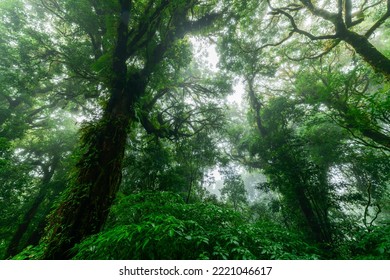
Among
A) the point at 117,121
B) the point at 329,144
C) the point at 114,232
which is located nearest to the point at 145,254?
the point at 114,232

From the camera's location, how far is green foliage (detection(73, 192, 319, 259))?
75.7 inches

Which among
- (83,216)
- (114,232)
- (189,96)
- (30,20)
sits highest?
(30,20)

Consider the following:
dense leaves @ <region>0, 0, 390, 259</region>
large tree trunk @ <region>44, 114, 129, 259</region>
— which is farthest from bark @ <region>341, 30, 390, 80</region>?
large tree trunk @ <region>44, 114, 129, 259</region>

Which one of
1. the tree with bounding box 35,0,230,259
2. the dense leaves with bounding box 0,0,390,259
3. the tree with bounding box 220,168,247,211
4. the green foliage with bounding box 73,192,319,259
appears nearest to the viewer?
the green foliage with bounding box 73,192,319,259

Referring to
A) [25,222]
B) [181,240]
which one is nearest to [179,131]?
[181,240]

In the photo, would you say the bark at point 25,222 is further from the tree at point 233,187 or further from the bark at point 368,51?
the bark at point 368,51

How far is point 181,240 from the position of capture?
1.99 m

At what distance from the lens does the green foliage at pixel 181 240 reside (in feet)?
6.31

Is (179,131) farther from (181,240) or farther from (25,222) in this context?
(25,222)

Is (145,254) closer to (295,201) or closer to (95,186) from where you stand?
(95,186)

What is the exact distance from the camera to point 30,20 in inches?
310

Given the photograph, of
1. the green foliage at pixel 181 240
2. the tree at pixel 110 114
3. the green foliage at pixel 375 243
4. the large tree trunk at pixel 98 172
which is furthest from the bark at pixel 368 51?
the large tree trunk at pixel 98 172

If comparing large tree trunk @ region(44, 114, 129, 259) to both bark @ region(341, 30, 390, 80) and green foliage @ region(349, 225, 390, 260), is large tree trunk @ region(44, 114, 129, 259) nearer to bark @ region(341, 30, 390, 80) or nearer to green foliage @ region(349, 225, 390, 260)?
green foliage @ region(349, 225, 390, 260)

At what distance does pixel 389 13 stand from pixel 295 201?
23.5 ft
